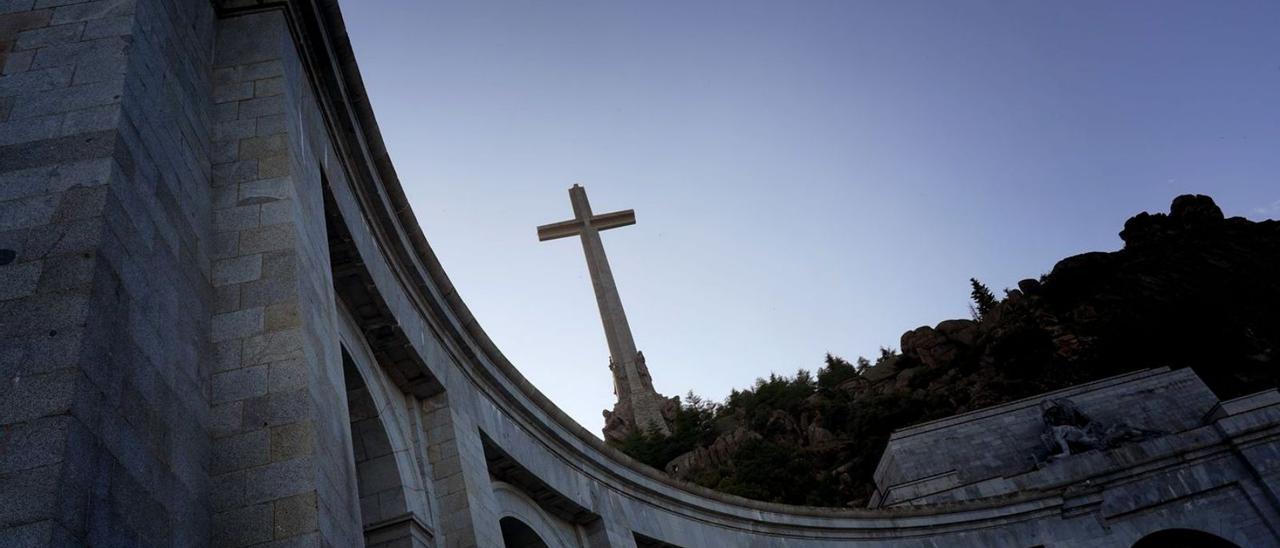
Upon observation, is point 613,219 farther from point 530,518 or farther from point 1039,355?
point 530,518

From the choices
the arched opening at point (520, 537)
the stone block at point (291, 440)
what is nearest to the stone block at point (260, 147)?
the stone block at point (291, 440)

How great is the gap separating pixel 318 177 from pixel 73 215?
3449 millimetres

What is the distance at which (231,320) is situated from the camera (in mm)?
6430

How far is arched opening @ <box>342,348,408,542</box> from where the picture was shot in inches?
380

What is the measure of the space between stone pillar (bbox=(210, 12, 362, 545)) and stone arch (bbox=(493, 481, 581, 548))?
5.82 meters

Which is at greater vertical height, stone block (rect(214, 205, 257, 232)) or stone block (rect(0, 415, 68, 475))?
stone block (rect(214, 205, 257, 232))

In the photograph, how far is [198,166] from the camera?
23.0 feet

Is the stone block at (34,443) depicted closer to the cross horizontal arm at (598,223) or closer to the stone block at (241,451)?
the stone block at (241,451)

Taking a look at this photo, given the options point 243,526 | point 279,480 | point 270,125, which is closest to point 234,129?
point 270,125

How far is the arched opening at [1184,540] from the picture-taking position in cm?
2245

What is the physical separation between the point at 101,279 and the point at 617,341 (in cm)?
4184

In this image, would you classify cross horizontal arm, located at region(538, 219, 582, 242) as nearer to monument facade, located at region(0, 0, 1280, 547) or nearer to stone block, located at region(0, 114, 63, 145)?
monument facade, located at region(0, 0, 1280, 547)

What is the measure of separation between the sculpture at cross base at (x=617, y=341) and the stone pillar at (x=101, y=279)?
3442 cm

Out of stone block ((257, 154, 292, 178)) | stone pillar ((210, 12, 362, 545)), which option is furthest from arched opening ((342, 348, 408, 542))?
stone block ((257, 154, 292, 178))
